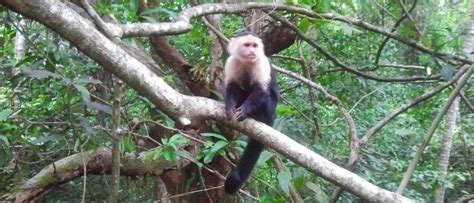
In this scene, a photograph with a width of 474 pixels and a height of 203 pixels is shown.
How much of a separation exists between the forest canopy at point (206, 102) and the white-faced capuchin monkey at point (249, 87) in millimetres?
105

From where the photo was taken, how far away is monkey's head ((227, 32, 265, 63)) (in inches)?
119

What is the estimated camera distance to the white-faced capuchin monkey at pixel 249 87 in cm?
277

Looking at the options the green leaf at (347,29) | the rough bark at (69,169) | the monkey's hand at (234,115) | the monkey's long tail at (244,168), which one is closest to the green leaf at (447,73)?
the green leaf at (347,29)

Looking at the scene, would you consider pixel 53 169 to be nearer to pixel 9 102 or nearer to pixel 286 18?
pixel 9 102

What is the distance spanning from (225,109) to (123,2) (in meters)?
1.32

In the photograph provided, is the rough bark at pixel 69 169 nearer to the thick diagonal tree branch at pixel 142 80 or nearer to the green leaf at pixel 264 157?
the green leaf at pixel 264 157

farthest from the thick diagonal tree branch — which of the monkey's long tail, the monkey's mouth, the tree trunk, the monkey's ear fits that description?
the tree trunk

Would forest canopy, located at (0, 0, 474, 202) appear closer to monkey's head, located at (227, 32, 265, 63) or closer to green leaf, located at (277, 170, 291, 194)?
green leaf, located at (277, 170, 291, 194)

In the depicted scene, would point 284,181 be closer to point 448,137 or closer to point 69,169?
point 69,169

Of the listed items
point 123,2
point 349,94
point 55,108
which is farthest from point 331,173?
point 349,94

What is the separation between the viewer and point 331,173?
1.90 metres

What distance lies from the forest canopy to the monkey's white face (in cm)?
19

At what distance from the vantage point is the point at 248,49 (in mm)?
3021

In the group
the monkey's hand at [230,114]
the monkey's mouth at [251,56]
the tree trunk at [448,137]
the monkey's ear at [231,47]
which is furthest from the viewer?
the tree trunk at [448,137]
